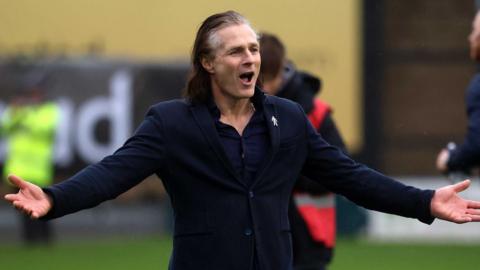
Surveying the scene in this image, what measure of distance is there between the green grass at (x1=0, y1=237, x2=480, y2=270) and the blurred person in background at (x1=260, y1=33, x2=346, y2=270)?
201 inches

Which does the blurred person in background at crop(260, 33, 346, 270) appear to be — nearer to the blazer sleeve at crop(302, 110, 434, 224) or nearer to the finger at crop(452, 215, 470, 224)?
the blazer sleeve at crop(302, 110, 434, 224)

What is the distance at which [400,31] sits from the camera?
757 inches

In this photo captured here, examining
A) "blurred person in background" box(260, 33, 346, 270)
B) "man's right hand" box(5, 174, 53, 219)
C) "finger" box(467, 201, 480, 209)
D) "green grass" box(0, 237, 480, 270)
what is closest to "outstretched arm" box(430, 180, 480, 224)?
"finger" box(467, 201, 480, 209)

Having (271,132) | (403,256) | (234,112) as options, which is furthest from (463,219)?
(403,256)

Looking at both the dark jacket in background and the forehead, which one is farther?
the dark jacket in background

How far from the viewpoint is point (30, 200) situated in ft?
17.4

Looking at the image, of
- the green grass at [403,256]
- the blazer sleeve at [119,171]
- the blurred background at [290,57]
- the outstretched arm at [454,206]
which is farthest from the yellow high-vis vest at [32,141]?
the outstretched arm at [454,206]

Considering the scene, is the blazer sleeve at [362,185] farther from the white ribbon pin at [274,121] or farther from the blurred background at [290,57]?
the blurred background at [290,57]

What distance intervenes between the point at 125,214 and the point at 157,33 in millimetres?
2748

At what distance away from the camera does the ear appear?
5785 millimetres

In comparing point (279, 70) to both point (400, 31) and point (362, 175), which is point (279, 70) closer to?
point (362, 175)

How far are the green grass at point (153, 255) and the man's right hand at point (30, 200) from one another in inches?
295

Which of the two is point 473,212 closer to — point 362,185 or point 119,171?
point 362,185

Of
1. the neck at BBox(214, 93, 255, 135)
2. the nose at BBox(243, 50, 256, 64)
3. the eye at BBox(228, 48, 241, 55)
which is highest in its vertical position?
the eye at BBox(228, 48, 241, 55)
